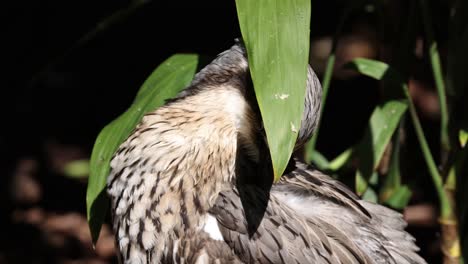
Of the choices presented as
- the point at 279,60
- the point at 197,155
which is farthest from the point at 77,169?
the point at 279,60

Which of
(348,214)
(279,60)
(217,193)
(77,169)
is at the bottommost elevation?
(77,169)

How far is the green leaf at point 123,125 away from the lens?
2.16m

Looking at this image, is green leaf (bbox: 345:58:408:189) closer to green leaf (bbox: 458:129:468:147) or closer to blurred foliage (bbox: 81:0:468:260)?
blurred foliage (bbox: 81:0:468:260)

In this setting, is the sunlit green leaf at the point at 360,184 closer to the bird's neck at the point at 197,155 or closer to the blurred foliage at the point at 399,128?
the blurred foliage at the point at 399,128

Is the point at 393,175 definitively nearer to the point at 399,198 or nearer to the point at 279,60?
the point at 399,198

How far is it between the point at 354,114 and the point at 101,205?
5.09 ft

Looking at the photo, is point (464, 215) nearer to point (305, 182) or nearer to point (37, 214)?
point (305, 182)

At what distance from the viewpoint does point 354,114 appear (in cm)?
347

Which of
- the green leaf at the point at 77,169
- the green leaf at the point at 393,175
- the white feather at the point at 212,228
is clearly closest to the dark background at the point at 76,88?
the green leaf at the point at 77,169

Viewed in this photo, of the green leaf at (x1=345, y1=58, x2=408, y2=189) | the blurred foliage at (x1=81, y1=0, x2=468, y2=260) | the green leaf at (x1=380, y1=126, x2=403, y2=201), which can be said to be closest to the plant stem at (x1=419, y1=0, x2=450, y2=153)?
the blurred foliage at (x1=81, y1=0, x2=468, y2=260)

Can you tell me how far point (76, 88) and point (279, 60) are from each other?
2104mm

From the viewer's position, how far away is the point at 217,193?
1965 millimetres

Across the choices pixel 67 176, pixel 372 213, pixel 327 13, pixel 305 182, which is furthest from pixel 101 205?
pixel 327 13

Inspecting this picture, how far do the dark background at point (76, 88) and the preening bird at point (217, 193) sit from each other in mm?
1410
